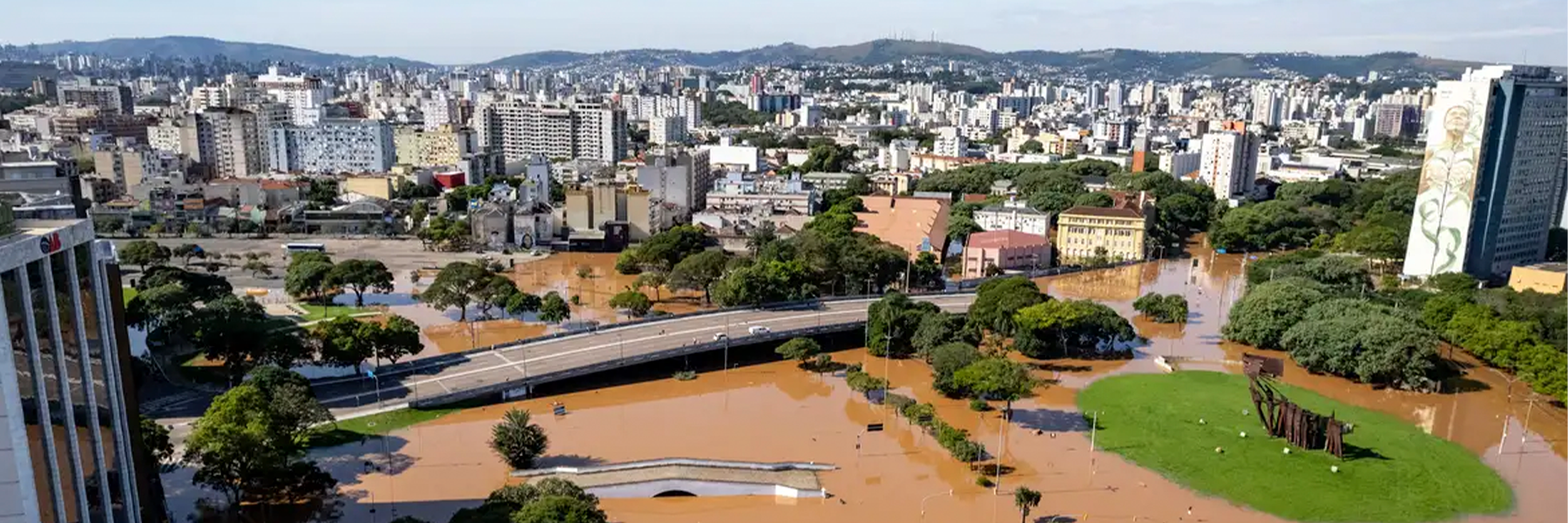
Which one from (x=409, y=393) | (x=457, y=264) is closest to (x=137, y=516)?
(x=409, y=393)

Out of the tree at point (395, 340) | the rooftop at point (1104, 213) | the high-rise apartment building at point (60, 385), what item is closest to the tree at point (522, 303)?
the tree at point (395, 340)

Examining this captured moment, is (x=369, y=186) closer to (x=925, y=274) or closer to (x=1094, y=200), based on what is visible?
(x=925, y=274)

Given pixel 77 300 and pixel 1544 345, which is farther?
pixel 1544 345

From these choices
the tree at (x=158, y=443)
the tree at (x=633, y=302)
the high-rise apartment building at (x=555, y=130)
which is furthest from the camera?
the high-rise apartment building at (x=555, y=130)

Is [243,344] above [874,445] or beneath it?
above

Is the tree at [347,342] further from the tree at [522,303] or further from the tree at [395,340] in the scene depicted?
the tree at [522,303]

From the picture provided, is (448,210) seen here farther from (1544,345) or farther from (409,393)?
(1544,345)

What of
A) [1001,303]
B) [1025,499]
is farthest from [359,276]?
[1025,499]
